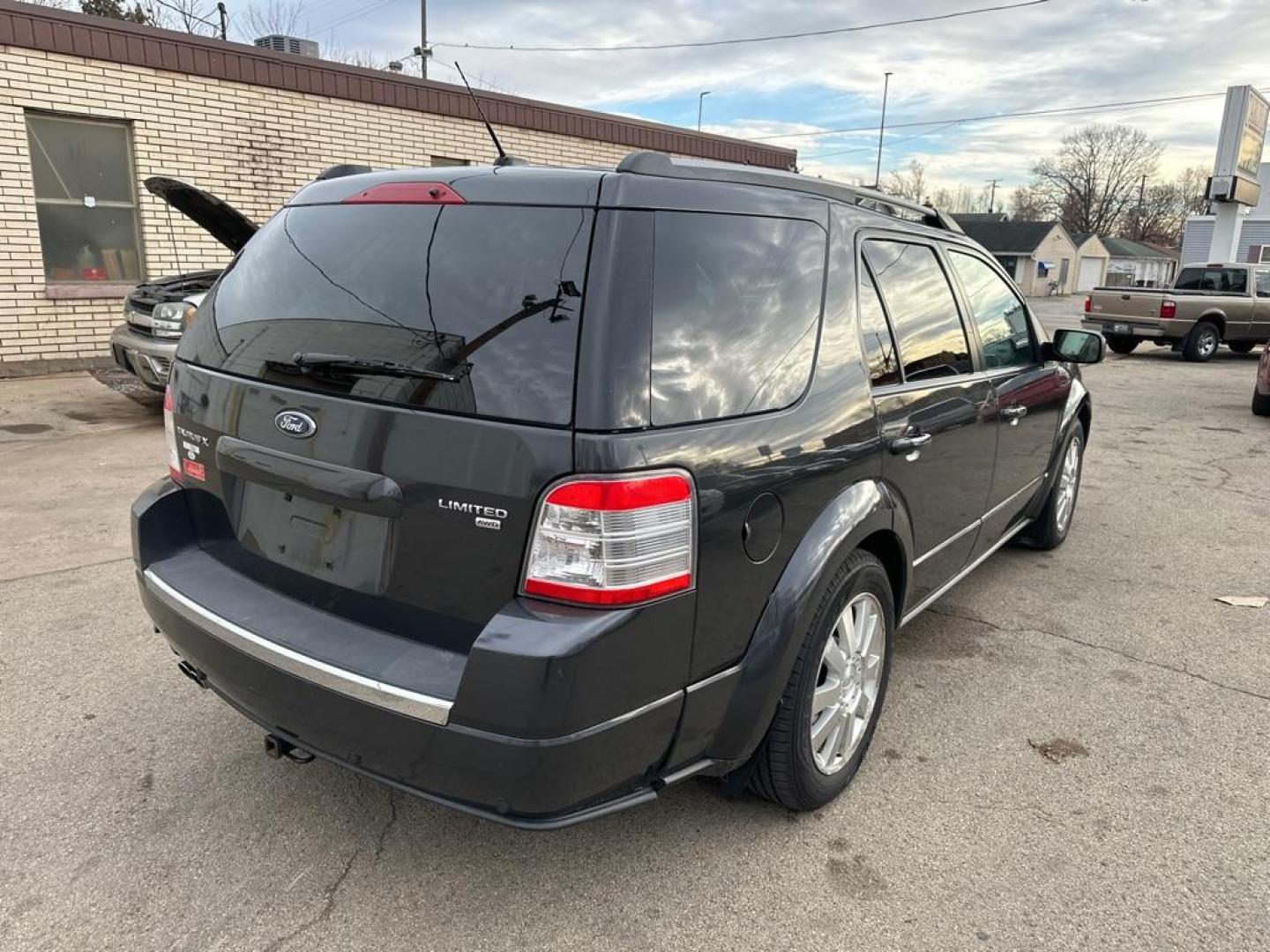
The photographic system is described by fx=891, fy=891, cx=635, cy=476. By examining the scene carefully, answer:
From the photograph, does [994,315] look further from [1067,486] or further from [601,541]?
[601,541]

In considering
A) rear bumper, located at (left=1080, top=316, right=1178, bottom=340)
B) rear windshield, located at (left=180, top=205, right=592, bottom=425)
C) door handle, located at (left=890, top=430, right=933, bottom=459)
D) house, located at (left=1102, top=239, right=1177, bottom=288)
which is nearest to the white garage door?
house, located at (left=1102, top=239, right=1177, bottom=288)

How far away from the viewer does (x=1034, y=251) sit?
54.8 meters

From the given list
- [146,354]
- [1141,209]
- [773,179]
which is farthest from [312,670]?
[1141,209]

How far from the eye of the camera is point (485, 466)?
1926 millimetres

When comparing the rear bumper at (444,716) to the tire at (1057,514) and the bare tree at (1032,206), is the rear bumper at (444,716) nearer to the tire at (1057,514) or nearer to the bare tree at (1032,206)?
the tire at (1057,514)

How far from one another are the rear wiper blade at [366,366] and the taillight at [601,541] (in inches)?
16.4

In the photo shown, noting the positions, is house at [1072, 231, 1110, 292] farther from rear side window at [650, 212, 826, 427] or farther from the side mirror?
rear side window at [650, 212, 826, 427]

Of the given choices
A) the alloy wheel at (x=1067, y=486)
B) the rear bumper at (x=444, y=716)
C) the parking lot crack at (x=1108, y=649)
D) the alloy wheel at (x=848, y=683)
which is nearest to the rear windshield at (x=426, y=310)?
the rear bumper at (x=444, y=716)

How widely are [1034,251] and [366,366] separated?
197ft

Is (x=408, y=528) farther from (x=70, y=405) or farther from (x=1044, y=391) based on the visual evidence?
(x=70, y=405)

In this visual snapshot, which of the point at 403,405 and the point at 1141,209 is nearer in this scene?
the point at 403,405

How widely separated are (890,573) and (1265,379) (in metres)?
9.52

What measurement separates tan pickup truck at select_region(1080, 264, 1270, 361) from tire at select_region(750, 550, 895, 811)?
16.9 m

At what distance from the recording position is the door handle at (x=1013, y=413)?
376 cm
